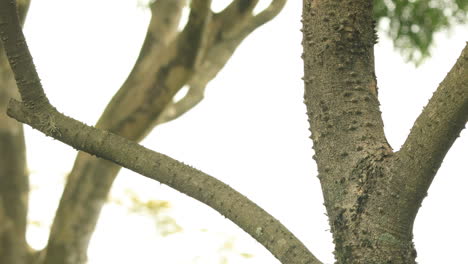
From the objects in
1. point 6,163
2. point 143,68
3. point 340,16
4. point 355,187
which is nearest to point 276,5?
point 143,68

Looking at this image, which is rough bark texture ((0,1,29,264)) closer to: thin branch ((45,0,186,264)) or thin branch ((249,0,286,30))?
thin branch ((45,0,186,264))

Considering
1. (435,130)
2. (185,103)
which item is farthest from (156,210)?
Answer: (435,130)

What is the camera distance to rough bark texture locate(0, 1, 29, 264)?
2.65 metres

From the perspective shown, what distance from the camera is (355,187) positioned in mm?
1080

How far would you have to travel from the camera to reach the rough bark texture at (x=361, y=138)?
946mm

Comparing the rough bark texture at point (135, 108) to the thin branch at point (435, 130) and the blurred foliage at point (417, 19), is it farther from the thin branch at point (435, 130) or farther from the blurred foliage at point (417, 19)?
the thin branch at point (435, 130)

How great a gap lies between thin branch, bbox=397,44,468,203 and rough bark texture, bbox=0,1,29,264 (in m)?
2.01

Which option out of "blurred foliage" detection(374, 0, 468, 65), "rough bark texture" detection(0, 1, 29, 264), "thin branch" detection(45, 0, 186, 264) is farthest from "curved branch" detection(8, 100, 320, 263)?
"rough bark texture" detection(0, 1, 29, 264)

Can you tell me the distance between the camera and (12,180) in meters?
2.74

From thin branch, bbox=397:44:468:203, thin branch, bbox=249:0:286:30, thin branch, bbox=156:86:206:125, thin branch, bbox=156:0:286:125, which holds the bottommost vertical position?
thin branch, bbox=397:44:468:203

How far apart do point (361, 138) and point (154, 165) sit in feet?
1.15

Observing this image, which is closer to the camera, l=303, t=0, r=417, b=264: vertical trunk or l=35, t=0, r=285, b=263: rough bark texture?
l=303, t=0, r=417, b=264: vertical trunk

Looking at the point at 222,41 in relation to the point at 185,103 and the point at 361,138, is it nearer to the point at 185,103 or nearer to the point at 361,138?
the point at 185,103

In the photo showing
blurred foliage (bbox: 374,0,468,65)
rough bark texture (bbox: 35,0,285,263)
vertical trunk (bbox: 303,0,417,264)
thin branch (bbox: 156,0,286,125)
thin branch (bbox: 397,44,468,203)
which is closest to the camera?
thin branch (bbox: 397,44,468,203)
